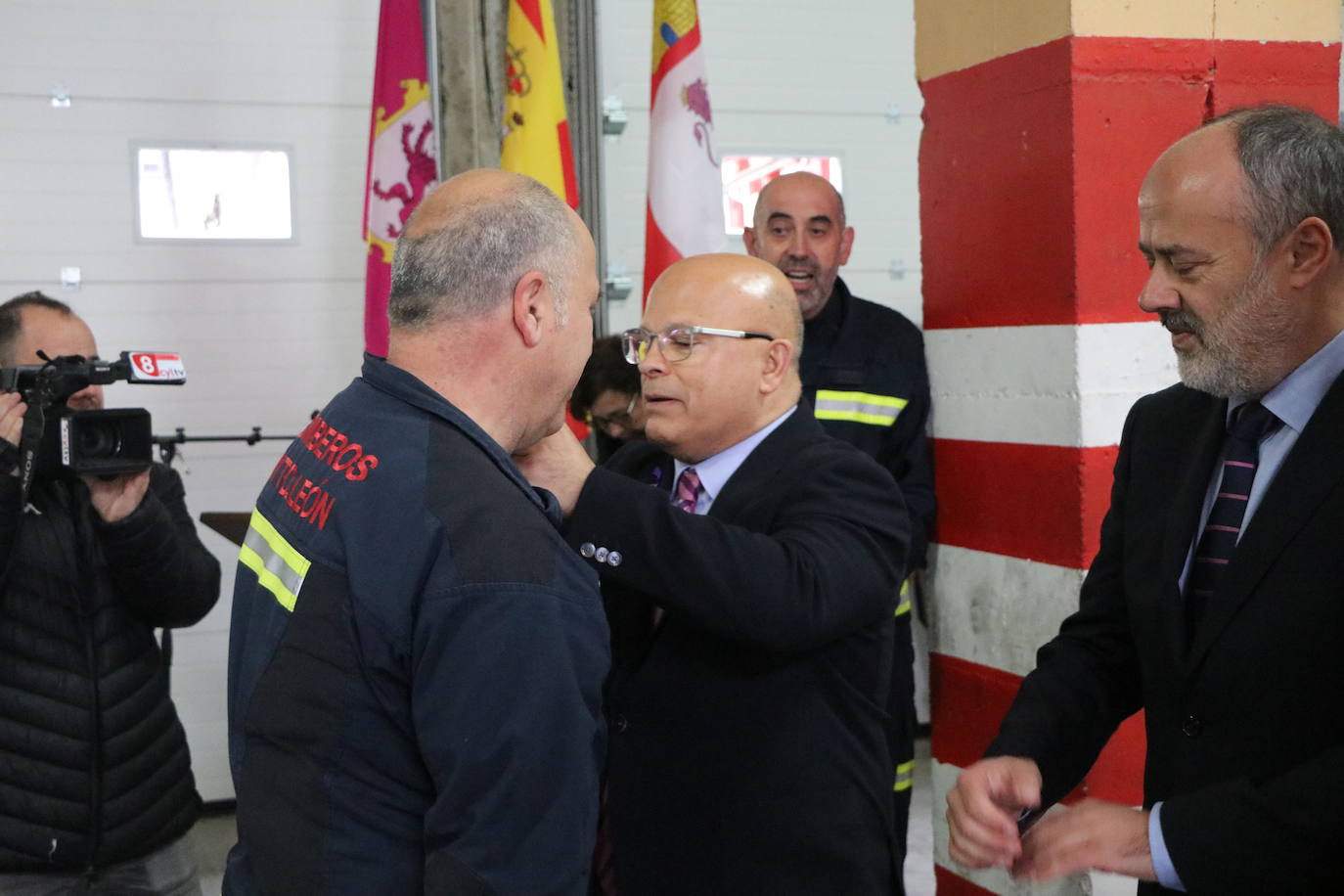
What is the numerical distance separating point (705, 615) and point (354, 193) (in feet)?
11.8

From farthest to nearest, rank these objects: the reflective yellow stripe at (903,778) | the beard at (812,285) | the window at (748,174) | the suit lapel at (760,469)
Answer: the window at (748,174), the beard at (812,285), the reflective yellow stripe at (903,778), the suit lapel at (760,469)

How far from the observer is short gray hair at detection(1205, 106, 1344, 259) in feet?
4.75

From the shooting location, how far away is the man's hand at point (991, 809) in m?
1.44

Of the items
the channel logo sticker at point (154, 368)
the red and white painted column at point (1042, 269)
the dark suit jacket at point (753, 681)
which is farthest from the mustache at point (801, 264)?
the channel logo sticker at point (154, 368)

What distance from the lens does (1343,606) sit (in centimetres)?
135

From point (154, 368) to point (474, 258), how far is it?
1.27 metres

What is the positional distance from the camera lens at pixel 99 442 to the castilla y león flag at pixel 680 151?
2.00m

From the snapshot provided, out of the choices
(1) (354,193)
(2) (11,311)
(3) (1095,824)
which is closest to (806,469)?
(3) (1095,824)

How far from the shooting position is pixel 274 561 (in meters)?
1.27

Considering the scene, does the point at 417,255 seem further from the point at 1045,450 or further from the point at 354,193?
the point at 354,193

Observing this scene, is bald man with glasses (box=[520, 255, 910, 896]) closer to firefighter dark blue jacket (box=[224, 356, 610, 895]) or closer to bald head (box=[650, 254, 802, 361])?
bald head (box=[650, 254, 802, 361])

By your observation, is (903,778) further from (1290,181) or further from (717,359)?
(1290,181)

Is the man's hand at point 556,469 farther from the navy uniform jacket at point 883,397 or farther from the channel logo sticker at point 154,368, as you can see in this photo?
the navy uniform jacket at point 883,397

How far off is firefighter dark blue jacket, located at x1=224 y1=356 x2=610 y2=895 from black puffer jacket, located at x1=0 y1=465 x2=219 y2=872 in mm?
1098
